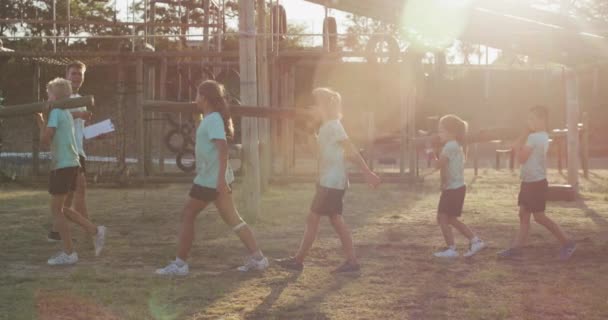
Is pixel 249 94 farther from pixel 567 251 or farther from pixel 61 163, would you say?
pixel 567 251

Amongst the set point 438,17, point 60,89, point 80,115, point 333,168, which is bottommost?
point 333,168

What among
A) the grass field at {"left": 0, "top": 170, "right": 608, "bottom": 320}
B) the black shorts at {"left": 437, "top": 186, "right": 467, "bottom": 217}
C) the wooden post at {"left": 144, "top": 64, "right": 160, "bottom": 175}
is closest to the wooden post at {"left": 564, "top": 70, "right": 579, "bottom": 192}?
the grass field at {"left": 0, "top": 170, "right": 608, "bottom": 320}

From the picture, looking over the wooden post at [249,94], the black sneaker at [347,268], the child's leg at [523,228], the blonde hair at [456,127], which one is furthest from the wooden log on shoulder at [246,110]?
the child's leg at [523,228]

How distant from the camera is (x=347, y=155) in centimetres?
716

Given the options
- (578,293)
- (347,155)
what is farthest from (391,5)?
(578,293)

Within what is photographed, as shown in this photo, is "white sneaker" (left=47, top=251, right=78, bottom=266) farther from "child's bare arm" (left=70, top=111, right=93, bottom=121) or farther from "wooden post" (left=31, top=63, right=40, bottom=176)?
"wooden post" (left=31, top=63, right=40, bottom=176)

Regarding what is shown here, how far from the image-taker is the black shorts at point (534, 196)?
7.93 metres

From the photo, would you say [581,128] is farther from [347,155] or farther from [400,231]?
[347,155]

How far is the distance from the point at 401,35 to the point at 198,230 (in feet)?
30.0

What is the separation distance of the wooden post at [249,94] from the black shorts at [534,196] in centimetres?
376

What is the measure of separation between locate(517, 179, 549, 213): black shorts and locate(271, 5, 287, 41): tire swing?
868 cm

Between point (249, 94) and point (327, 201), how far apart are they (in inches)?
149

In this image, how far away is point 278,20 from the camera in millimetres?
16906

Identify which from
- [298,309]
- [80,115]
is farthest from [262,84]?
[298,309]
